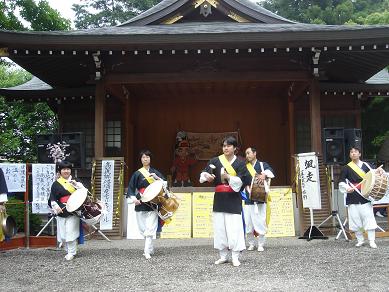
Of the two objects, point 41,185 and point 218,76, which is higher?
point 218,76

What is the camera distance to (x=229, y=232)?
5520mm

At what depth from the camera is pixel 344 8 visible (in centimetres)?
2473

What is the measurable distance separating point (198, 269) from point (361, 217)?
291 cm

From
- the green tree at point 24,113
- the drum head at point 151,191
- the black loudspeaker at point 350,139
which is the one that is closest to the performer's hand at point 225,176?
the drum head at point 151,191

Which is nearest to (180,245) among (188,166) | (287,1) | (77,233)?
(77,233)

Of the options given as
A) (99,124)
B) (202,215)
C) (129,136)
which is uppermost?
(99,124)

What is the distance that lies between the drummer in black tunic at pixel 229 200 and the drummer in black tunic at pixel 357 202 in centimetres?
213

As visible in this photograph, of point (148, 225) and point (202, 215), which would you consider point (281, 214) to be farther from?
point (148, 225)

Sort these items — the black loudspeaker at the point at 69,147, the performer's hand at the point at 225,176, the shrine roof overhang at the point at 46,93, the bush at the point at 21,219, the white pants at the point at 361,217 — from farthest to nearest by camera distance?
the shrine roof overhang at the point at 46,93 → the bush at the point at 21,219 → the black loudspeaker at the point at 69,147 → the white pants at the point at 361,217 → the performer's hand at the point at 225,176

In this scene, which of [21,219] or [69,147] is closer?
[69,147]

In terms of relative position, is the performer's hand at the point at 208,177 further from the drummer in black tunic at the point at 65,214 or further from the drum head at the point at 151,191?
the drummer in black tunic at the point at 65,214

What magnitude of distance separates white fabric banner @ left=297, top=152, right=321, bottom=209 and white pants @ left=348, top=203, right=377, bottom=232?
3.40 ft

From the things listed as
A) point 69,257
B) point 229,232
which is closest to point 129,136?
point 69,257

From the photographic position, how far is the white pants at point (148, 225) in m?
6.37
